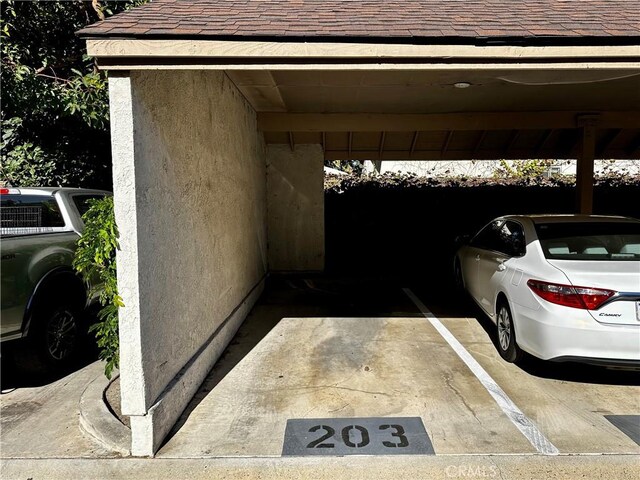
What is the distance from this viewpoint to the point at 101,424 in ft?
11.1

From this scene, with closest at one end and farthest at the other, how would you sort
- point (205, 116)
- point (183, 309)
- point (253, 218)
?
1. point (183, 309)
2. point (205, 116)
3. point (253, 218)

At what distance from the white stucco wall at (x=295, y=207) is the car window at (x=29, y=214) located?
16.5 ft

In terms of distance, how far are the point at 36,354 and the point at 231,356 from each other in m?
1.93

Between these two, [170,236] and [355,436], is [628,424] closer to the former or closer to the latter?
[355,436]

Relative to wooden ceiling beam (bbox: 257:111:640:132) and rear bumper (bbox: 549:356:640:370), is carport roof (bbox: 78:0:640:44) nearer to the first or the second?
rear bumper (bbox: 549:356:640:370)

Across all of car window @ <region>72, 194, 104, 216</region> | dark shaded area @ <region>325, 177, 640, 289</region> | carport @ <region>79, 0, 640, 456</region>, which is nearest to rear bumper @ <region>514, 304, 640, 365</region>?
carport @ <region>79, 0, 640, 456</region>

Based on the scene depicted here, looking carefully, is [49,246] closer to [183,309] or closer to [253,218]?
[183,309]

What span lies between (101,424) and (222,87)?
153 inches

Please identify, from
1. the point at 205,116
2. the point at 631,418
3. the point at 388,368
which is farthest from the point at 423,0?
the point at 631,418

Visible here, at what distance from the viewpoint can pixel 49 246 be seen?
4371mm

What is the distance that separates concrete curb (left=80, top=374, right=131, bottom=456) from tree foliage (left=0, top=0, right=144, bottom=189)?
3997mm

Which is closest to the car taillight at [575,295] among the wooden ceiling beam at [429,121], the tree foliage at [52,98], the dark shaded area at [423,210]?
the wooden ceiling beam at [429,121]

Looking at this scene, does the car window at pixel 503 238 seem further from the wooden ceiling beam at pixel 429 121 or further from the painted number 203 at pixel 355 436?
the wooden ceiling beam at pixel 429 121

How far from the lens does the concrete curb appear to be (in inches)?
125
